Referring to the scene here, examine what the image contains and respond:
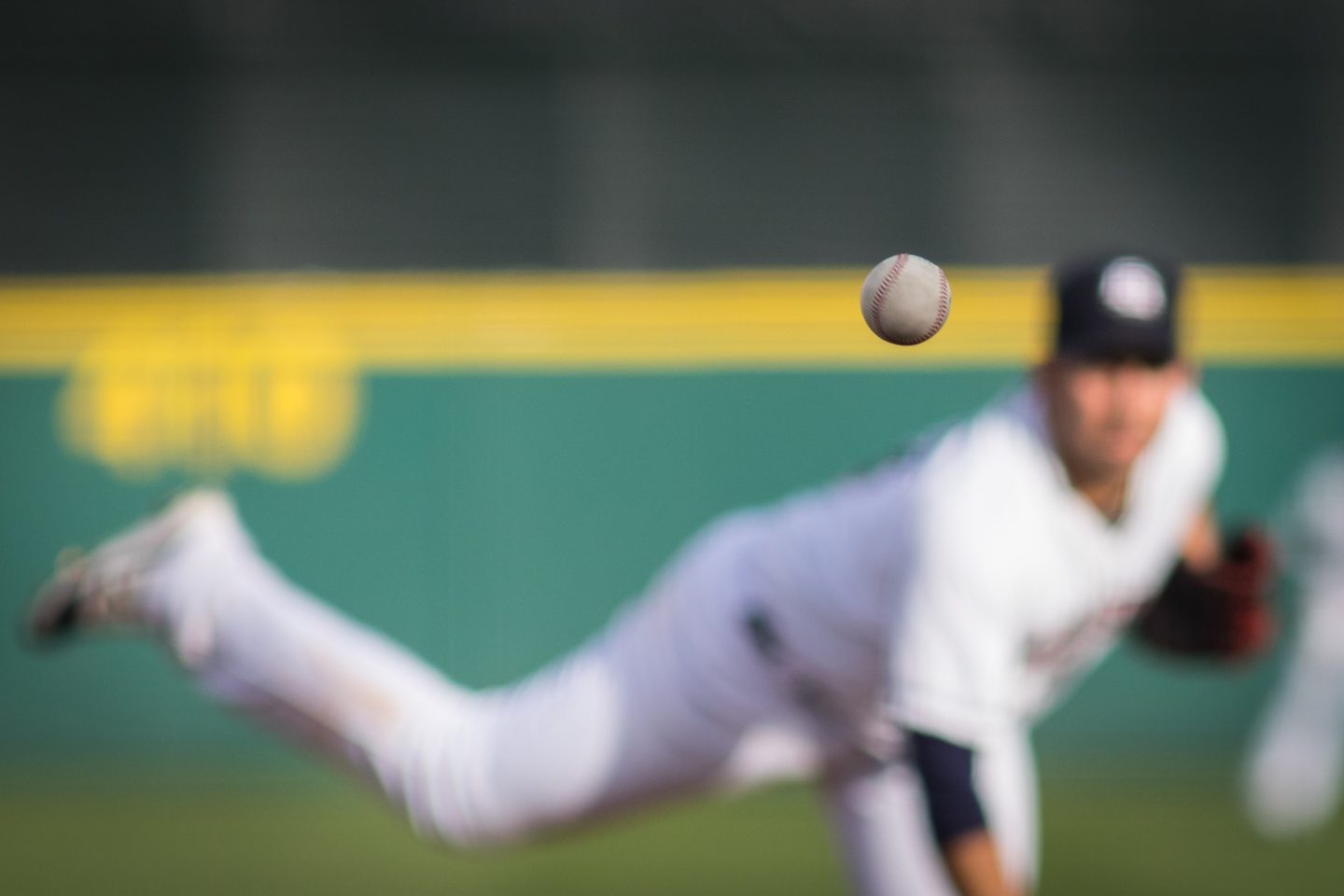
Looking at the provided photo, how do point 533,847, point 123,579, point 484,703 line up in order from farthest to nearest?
point 533,847 → point 123,579 → point 484,703

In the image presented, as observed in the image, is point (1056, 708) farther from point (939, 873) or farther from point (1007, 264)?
point (939, 873)

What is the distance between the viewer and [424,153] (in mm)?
5109

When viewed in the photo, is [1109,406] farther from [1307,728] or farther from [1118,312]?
[1307,728]

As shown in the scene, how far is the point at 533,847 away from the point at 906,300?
289cm

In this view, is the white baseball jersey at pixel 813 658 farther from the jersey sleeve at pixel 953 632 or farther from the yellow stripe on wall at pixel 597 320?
the yellow stripe on wall at pixel 597 320

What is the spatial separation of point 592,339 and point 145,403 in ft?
4.39

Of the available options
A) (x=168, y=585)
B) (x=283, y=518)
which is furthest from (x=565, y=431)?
(x=168, y=585)

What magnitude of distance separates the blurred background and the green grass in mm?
33

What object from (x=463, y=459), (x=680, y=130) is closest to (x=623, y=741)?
(x=463, y=459)

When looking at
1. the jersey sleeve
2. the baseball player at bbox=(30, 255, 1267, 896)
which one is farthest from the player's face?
the jersey sleeve

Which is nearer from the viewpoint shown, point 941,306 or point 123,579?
point 941,306

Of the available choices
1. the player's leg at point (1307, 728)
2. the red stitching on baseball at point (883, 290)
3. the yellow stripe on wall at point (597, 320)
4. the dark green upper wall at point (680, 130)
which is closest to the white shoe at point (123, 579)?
the red stitching on baseball at point (883, 290)

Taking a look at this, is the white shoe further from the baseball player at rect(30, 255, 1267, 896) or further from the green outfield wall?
the green outfield wall

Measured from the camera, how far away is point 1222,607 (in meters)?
2.38
